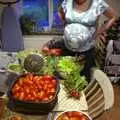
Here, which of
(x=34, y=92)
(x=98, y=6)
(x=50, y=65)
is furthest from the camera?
(x=98, y=6)

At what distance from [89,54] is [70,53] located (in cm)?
23

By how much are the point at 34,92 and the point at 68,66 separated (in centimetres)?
67

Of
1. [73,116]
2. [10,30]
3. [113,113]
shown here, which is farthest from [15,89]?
[10,30]

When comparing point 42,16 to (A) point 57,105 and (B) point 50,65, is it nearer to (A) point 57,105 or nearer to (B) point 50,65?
(B) point 50,65

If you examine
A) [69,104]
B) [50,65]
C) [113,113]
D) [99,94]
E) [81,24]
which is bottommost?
[113,113]

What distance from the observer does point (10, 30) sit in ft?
14.4

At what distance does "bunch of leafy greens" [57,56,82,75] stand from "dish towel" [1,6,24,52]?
1.69m

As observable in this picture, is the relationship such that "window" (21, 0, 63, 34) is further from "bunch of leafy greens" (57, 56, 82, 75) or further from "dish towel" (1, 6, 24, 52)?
"bunch of leafy greens" (57, 56, 82, 75)

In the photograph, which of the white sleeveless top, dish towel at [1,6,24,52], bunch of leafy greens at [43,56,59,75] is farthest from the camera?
dish towel at [1,6,24,52]

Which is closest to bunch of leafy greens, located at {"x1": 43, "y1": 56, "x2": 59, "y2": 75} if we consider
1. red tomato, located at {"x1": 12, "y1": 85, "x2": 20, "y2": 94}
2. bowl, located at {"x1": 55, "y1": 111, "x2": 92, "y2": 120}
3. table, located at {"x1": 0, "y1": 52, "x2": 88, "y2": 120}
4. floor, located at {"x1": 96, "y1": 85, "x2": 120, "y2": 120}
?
table, located at {"x1": 0, "y1": 52, "x2": 88, "y2": 120}

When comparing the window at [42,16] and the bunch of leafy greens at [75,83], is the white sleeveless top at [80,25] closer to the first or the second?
the bunch of leafy greens at [75,83]

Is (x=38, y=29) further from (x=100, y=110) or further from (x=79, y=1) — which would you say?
(x=100, y=110)

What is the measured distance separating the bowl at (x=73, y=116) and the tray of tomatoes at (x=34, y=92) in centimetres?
11

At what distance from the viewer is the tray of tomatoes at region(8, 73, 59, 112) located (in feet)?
6.82
